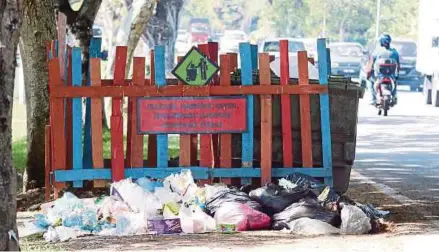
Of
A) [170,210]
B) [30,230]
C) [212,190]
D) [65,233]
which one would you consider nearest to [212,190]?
[212,190]

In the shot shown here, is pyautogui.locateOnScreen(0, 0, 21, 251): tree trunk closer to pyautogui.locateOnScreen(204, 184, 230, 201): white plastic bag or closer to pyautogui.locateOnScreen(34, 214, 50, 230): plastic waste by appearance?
pyautogui.locateOnScreen(34, 214, 50, 230): plastic waste

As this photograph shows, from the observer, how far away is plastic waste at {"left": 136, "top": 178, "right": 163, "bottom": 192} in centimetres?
968

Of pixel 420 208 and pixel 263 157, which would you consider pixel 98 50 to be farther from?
pixel 420 208

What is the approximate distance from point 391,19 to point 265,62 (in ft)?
186

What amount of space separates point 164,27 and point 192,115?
61.6 feet

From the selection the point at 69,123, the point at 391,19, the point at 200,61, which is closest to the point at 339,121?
the point at 200,61

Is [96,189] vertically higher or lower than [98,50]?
lower

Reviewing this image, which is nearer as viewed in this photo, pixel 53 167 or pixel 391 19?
pixel 53 167

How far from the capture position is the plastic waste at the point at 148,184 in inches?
381

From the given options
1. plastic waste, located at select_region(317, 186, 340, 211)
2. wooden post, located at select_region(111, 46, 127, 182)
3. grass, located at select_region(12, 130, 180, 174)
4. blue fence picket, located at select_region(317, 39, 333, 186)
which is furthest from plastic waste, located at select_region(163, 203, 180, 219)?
grass, located at select_region(12, 130, 180, 174)

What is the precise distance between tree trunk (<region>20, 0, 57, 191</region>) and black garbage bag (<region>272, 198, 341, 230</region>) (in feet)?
12.3

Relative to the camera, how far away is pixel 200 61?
10180 millimetres

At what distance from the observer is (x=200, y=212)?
921 cm

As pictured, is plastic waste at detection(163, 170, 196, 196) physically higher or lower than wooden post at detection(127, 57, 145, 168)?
lower
